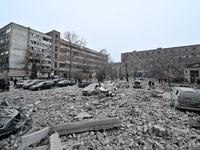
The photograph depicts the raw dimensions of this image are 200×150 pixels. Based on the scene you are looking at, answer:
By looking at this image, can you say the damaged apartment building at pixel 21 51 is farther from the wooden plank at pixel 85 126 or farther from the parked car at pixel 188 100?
the parked car at pixel 188 100

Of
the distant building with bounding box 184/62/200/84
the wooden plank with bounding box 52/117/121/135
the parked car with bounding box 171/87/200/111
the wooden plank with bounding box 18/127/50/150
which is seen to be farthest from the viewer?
the distant building with bounding box 184/62/200/84

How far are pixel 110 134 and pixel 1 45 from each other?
53533 millimetres

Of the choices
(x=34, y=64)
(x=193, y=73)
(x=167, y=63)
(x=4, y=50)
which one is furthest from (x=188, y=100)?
(x=4, y=50)

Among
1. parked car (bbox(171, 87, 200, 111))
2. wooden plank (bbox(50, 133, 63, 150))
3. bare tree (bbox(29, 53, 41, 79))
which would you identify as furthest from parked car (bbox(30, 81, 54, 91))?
bare tree (bbox(29, 53, 41, 79))

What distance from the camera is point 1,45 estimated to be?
126 feet

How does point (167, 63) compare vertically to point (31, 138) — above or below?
above

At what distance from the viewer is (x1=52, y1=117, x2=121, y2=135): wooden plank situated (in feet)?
12.3

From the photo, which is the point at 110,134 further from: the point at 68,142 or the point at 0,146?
the point at 0,146

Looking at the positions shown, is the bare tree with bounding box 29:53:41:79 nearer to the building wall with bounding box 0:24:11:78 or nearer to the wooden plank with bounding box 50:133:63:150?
the building wall with bounding box 0:24:11:78

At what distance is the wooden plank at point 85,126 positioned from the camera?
12.3 ft

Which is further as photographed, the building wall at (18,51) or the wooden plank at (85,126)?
the building wall at (18,51)

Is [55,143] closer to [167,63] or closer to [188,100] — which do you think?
[188,100]

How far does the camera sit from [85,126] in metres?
3.95

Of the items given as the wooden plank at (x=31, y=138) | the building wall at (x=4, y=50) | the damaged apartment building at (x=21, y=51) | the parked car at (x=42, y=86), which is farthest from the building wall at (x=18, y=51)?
the wooden plank at (x=31, y=138)
